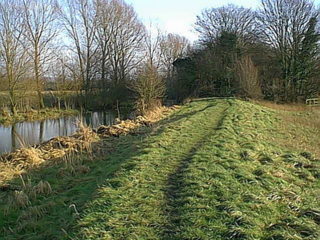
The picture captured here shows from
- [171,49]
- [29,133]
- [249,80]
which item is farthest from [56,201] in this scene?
[171,49]

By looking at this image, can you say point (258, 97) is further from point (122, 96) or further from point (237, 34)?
point (122, 96)

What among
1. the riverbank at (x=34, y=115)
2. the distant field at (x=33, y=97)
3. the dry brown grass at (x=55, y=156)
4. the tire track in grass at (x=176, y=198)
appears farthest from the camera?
the distant field at (x=33, y=97)

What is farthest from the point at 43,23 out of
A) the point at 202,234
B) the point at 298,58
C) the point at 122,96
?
the point at 202,234

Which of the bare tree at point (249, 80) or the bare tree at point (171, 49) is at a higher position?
the bare tree at point (171, 49)

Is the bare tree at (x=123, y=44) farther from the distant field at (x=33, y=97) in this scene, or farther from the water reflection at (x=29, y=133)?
the water reflection at (x=29, y=133)

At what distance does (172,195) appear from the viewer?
6.56 m

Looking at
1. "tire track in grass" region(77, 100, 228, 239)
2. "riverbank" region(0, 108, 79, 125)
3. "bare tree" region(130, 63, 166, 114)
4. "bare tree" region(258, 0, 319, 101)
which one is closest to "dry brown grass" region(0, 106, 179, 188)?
"tire track in grass" region(77, 100, 228, 239)

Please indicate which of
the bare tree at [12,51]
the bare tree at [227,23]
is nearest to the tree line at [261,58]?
the bare tree at [227,23]

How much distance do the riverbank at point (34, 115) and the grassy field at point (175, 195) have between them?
21.2 m

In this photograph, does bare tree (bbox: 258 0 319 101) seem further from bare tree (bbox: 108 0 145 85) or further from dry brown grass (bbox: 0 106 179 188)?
dry brown grass (bbox: 0 106 179 188)

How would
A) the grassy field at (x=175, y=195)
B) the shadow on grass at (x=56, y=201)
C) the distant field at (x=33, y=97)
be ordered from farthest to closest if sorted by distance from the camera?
the distant field at (x=33, y=97), the shadow on grass at (x=56, y=201), the grassy field at (x=175, y=195)

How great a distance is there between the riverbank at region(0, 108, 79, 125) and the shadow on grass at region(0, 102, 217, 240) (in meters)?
21.3

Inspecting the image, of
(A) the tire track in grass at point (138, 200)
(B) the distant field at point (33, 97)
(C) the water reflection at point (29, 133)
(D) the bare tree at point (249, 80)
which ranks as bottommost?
(C) the water reflection at point (29, 133)

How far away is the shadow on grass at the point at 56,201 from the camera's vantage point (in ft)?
19.7
